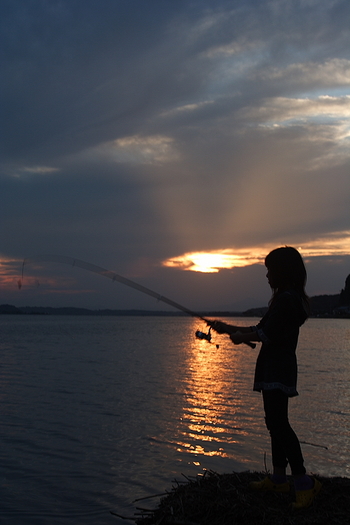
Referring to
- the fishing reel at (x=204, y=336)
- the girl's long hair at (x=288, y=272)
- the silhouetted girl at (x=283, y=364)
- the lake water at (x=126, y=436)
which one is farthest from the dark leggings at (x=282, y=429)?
the lake water at (x=126, y=436)

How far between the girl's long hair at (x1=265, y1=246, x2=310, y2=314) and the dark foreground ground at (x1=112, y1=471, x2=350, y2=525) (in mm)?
1830

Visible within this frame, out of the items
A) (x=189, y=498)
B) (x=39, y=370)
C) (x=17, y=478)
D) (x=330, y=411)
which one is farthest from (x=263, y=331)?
(x=39, y=370)

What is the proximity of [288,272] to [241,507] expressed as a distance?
2264mm

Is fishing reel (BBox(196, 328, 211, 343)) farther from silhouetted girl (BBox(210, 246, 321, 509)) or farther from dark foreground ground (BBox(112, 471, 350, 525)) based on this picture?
dark foreground ground (BBox(112, 471, 350, 525))

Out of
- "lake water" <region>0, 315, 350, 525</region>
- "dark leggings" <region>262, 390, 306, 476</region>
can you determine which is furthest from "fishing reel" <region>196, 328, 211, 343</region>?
"lake water" <region>0, 315, 350, 525</region>

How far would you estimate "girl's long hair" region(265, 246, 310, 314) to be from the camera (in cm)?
482

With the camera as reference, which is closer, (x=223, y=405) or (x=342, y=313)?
(x=223, y=405)

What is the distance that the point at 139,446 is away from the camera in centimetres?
917

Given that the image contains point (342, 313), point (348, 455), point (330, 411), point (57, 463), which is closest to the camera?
point (57, 463)

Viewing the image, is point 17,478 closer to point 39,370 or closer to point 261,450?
point 261,450

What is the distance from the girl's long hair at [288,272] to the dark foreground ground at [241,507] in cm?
183

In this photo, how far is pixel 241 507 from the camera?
450 centimetres

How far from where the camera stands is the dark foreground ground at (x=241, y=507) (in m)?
4.27

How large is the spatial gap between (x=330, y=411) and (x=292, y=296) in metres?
9.33
